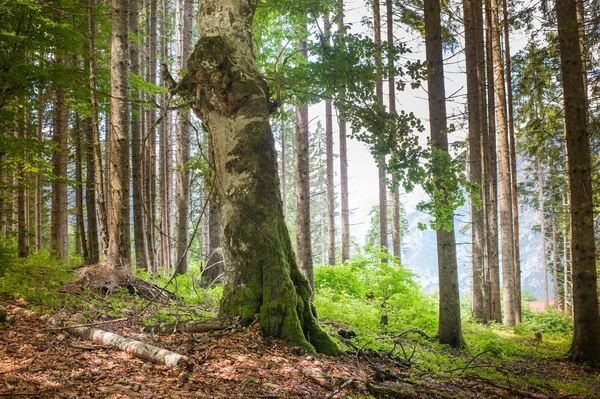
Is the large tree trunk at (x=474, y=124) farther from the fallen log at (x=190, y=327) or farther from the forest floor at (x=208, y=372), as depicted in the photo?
the fallen log at (x=190, y=327)

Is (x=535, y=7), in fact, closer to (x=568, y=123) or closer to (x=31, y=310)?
(x=568, y=123)

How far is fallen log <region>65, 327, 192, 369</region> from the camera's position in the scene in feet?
10.9

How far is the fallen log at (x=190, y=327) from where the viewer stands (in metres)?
4.42

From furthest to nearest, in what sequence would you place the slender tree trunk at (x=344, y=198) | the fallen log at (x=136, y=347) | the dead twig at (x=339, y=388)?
the slender tree trunk at (x=344, y=198), the fallen log at (x=136, y=347), the dead twig at (x=339, y=388)

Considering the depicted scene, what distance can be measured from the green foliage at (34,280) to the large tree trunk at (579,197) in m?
9.26

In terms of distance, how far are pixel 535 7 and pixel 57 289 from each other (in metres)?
14.0

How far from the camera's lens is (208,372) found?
3.32m

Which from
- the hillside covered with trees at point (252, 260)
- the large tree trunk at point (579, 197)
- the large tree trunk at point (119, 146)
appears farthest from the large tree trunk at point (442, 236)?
the large tree trunk at point (119, 146)

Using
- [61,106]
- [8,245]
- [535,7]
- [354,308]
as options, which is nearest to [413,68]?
[354,308]

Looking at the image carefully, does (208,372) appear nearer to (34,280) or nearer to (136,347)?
(136,347)

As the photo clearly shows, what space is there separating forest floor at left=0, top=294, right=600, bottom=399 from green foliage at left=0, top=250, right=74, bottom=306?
0.63 feet

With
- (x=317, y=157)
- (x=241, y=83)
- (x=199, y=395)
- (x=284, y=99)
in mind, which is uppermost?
(x=317, y=157)

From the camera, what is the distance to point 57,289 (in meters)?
5.76

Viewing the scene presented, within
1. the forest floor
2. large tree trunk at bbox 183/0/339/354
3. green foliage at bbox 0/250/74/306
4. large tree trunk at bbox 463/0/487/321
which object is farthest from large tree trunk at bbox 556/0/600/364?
green foliage at bbox 0/250/74/306
